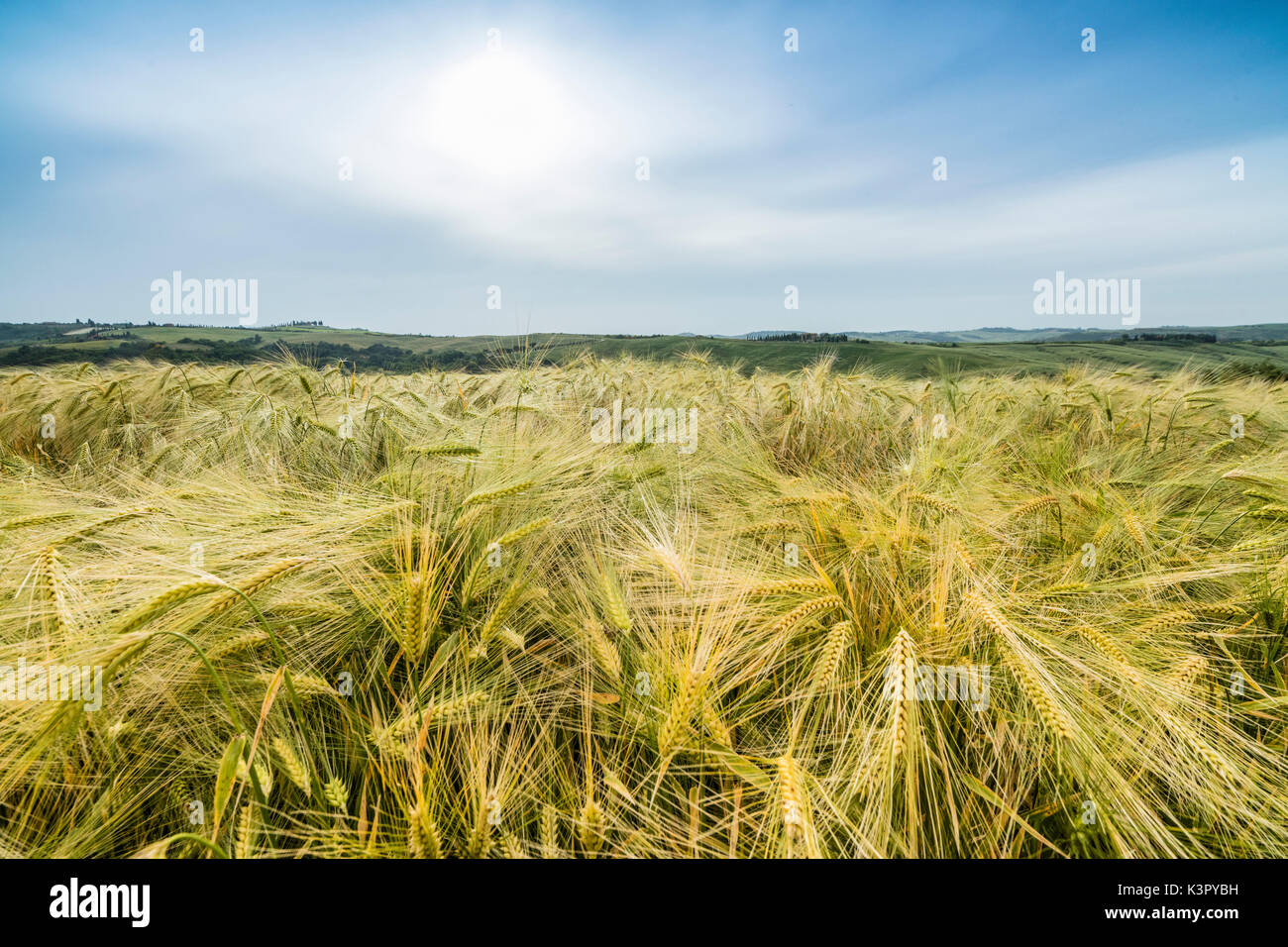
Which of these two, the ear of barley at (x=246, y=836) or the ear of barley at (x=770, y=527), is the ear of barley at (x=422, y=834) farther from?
the ear of barley at (x=770, y=527)

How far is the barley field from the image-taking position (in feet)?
3.56

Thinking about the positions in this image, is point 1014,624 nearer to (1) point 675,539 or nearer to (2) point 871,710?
(2) point 871,710

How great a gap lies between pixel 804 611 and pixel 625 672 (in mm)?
522

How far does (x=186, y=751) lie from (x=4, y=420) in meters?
4.88

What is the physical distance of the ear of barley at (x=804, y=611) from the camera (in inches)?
53.0

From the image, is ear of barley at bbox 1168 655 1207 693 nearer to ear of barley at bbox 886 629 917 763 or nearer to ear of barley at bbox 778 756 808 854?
ear of barley at bbox 886 629 917 763

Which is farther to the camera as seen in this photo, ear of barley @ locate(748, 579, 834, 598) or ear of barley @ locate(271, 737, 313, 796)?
ear of barley @ locate(748, 579, 834, 598)

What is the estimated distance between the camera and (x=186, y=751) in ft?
3.84

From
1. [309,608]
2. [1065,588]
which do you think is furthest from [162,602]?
[1065,588]

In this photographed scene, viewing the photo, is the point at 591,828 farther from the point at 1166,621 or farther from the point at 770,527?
the point at 1166,621

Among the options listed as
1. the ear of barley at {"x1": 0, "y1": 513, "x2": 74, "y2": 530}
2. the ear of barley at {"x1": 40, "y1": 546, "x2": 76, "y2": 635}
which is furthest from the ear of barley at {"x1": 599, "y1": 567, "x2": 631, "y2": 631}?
the ear of barley at {"x1": 0, "y1": 513, "x2": 74, "y2": 530}

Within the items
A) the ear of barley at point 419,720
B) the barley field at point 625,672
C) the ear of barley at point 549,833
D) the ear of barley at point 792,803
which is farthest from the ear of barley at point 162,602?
the ear of barley at point 792,803

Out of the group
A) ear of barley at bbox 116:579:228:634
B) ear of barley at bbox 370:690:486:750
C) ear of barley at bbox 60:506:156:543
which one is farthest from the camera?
ear of barley at bbox 60:506:156:543
